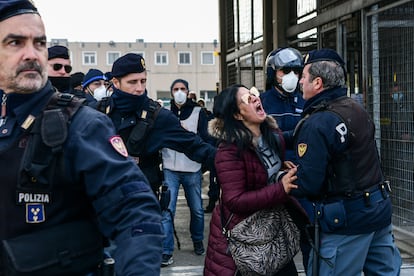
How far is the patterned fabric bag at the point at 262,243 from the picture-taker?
10.7 ft

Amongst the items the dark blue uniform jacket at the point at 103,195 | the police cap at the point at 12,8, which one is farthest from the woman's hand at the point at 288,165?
the police cap at the point at 12,8

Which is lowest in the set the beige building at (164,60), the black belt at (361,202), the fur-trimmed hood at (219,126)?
the black belt at (361,202)

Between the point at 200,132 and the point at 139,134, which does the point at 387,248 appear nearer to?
the point at 139,134

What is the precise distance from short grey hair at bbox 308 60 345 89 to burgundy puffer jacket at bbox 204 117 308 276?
62cm

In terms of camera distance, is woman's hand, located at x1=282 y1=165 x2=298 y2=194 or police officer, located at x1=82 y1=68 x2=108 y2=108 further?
police officer, located at x1=82 y1=68 x2=108 y2=108

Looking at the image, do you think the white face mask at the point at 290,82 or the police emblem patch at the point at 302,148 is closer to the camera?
the police emblem patch at the point at 302,148

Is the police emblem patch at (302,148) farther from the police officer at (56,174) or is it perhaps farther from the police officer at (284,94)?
the police officer at (56,174)

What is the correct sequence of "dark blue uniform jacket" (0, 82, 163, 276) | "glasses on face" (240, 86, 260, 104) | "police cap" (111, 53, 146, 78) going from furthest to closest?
"police cap" (111, 53, 146, 78)
"glasses on face" (240, 86, 260, 104)
"dark blue uniform jacket" (0, 82, 163, 276)

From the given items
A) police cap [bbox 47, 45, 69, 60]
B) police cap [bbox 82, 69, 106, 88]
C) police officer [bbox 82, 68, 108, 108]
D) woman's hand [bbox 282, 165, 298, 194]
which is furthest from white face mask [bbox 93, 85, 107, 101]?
woman's hand [bbox 282, 165, 298, 194]

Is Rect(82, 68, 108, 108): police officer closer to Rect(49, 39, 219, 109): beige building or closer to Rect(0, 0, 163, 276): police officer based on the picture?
Rect(0, 0, 163, 276): police officer

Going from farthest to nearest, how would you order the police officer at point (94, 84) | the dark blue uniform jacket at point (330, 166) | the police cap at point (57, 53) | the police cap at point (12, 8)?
the police officer at point (94, 84) → the police cap at point (57, 53) → the dark blue uniform jacket at point (330, 166) → the police cap at point (12, 8)

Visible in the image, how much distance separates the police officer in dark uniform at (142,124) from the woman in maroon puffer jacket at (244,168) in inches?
20.0

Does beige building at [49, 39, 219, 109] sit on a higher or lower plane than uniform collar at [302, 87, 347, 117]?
higher

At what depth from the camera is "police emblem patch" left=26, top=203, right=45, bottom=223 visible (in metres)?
1.83
